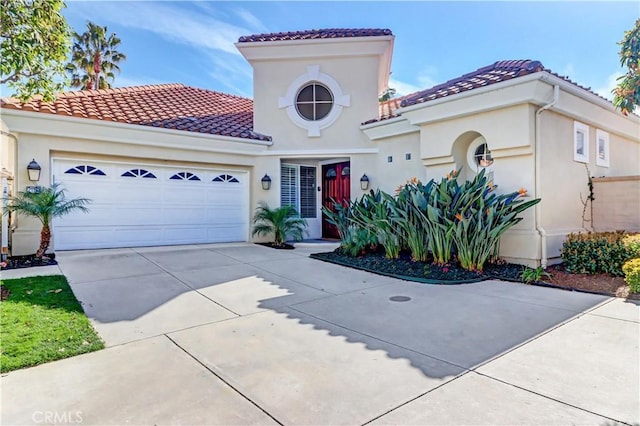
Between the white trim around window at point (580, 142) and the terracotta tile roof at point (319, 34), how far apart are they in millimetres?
6144

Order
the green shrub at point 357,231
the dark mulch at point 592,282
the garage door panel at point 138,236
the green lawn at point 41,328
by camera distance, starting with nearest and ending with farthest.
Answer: the green lawn at point 41,328
the dark mulch at point 592,282
the green shrub at point 357,231
the garage door panel at point 138,236

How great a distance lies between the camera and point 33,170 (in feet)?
28.0

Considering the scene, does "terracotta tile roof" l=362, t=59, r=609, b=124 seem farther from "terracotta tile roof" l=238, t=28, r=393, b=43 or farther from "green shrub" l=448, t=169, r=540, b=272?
"terracotta tile roof" l=238, t=28, r=393, b=43

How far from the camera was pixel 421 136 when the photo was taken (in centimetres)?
940

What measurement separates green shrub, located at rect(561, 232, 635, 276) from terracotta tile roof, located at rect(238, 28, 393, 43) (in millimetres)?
8187

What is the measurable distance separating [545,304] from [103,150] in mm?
10556

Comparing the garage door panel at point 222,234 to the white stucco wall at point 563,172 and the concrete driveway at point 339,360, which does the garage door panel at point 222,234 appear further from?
the white stucco wall at point 563,172

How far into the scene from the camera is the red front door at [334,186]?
12523 millimetres

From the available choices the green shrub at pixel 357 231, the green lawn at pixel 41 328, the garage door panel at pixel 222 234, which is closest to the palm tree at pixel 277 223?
the garage door panel at pixel 222 234

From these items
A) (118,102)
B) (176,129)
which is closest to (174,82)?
(118,102)

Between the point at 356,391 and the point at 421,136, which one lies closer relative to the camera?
the point at 356,391

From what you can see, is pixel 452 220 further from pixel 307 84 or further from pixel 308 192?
pixel 307 84

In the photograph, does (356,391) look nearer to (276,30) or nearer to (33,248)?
(33,248)

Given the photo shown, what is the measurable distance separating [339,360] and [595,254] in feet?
20.4
